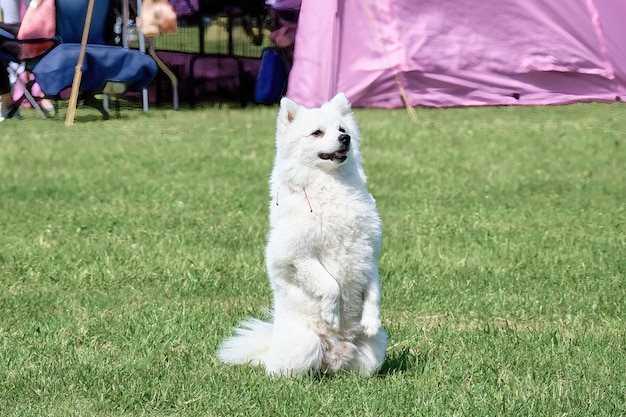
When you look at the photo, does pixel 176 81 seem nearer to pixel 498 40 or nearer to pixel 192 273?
pixel 498 40

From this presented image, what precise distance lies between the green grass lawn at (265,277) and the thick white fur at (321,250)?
121 mm

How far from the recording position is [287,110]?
3.46m

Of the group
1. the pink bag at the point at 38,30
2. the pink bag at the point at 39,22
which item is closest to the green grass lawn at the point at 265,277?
the pink bag at the point at 38,30

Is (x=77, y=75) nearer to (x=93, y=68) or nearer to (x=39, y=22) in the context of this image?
(x=93, y=68)

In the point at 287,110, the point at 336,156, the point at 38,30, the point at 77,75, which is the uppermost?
the point at 287,110

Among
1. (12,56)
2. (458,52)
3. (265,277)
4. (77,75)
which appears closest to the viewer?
(265,277)

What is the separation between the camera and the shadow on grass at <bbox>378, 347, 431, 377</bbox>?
3684 millimetres

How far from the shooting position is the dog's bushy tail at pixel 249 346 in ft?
12.2

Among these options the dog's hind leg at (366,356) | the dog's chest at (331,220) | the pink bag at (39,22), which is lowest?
the pink bag at (39,22)

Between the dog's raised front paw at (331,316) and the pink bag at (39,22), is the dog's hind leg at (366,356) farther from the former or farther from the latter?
the pink bag at (39,22)

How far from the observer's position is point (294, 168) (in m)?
3.42

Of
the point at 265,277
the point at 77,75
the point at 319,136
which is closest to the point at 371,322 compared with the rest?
the point at 319,136

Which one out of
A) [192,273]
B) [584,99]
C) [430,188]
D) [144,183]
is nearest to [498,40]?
[584,99]

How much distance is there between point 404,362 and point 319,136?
982 mm
